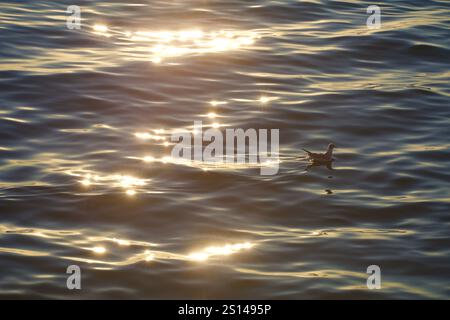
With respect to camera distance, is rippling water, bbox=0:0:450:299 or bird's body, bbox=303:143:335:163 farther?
bird's body, bbox=303:143:335:163

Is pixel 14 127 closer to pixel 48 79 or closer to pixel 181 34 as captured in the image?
pixel 48 79

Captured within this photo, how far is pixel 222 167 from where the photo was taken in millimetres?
13250

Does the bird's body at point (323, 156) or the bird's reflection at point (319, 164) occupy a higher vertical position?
the bird's body at point (323, 156)

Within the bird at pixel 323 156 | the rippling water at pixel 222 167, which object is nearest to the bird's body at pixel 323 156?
the bird at pixel 323 156

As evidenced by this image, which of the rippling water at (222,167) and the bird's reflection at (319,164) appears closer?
the rippling water at (222,167)

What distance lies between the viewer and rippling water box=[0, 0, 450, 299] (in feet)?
34.3

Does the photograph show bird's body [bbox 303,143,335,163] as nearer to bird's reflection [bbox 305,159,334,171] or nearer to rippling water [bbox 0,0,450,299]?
bird's reflection [bbox 305,159,334,171]

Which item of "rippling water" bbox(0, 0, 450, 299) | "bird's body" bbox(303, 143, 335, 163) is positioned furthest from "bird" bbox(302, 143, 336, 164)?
"rippling water" bbox(0, 0, 450, 299)

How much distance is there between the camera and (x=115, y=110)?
15281 millimetres

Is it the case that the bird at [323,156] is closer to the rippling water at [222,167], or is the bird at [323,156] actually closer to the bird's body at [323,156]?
the bird's body at [323,156]

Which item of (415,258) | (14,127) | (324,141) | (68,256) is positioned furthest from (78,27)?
(415,258)

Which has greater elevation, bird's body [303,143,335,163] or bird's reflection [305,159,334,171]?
bird's body [303,143,335,163]

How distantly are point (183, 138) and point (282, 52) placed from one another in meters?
4.96

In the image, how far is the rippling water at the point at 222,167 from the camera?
10469 mm
